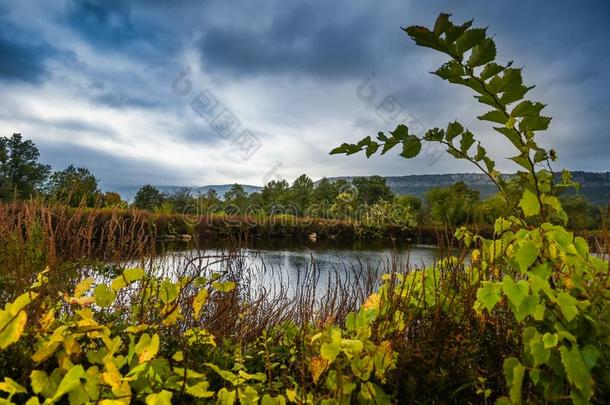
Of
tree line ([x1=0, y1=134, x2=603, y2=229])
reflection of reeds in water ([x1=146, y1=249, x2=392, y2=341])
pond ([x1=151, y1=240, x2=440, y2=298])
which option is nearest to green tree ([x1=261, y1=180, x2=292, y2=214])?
tree line ([x1=0, y1=134, x2=603, y2=229])

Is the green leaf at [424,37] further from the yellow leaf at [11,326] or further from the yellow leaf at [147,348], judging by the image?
the yellow leaf at [11,326]

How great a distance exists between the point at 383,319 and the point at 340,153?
27.5 inches

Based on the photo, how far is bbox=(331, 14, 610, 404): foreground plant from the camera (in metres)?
0.78

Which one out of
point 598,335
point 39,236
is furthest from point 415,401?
point 39,236

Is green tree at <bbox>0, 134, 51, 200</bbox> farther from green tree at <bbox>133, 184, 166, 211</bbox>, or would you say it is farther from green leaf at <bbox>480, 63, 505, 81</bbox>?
green leaf at <bbox>480, 63, 505, 81</bbox>

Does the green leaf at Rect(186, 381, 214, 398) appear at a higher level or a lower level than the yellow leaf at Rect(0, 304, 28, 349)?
lower

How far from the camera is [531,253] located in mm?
861

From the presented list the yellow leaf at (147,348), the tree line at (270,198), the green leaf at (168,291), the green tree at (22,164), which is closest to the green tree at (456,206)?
the green leaf at (168,291)

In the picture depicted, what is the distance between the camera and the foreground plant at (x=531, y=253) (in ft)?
2.55

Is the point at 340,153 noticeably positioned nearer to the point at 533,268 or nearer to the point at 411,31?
the point at 411,31

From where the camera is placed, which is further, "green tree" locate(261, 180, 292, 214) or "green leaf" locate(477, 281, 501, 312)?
"green tree" locate(261, 180, 292, 214)

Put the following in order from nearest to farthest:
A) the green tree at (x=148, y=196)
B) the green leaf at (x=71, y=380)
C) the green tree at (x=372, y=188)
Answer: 1. the green leaf at (x=71, y=380)
2. the green tree at (x=148, y=196)
3. the green tree at (x=372, y=188)

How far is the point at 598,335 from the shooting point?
0.92 metres

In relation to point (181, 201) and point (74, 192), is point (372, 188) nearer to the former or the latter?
point (181, 201)
